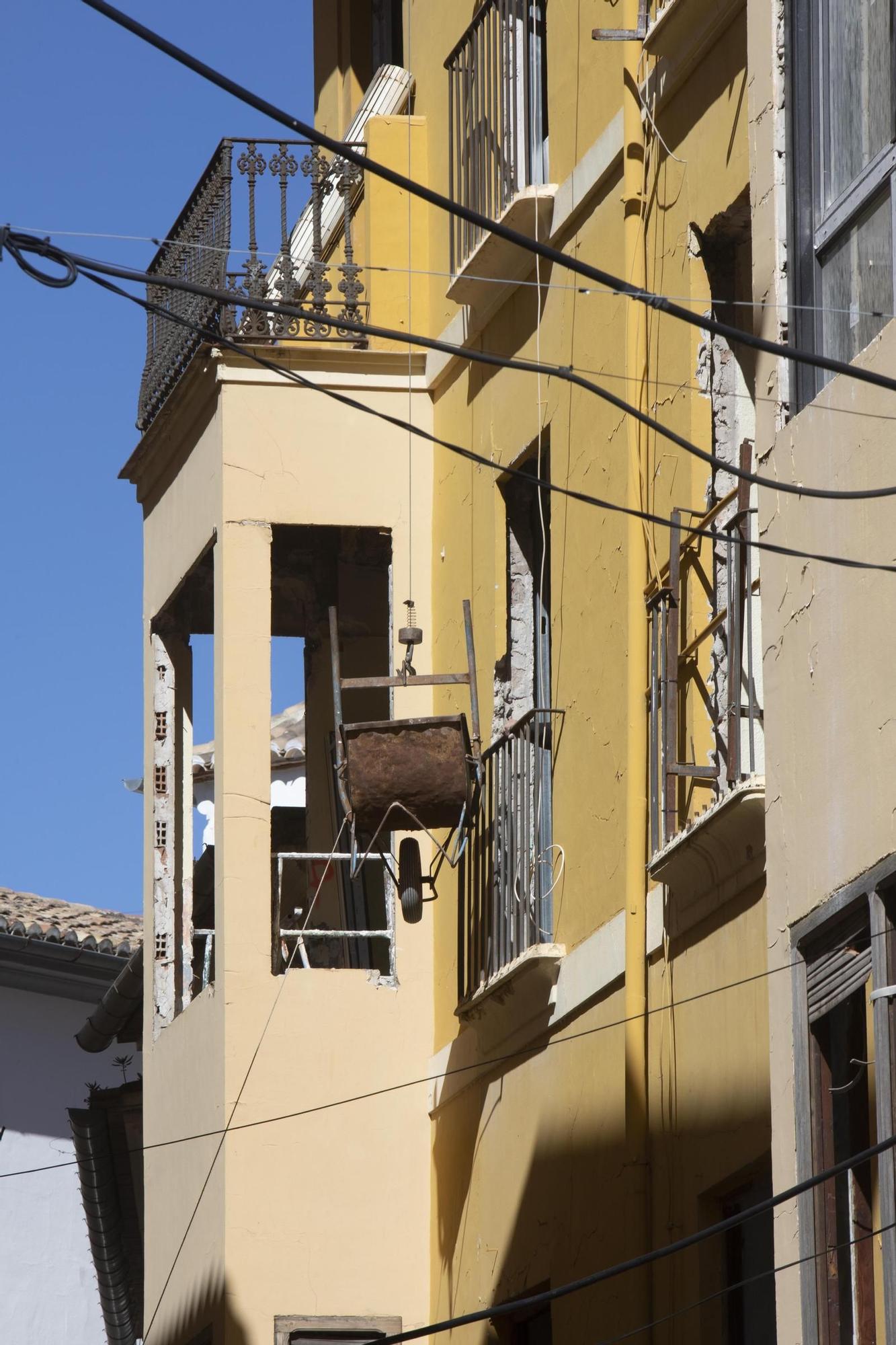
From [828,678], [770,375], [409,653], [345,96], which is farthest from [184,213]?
[828,678]

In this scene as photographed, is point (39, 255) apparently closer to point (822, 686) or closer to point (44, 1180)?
point (822, 686)

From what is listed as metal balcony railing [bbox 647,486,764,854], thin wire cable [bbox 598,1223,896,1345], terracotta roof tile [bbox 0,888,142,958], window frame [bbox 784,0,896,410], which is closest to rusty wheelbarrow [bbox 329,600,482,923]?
metal balcony railing [bbox 647,486,764,854]

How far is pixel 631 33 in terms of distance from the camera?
984 centimetres

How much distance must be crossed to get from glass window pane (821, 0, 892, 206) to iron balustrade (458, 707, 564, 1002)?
11.4 ft

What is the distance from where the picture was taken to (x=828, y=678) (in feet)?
22.8

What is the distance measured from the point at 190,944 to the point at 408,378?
3205 millimetres

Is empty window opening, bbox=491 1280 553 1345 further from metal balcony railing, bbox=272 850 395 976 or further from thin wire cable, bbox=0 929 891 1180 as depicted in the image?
metal balcony railing, bbox=272 850 395 976

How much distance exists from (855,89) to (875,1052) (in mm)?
2716

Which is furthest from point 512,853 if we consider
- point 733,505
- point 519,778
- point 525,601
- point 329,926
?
point 329,926

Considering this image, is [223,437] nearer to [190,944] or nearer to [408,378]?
[408,378]

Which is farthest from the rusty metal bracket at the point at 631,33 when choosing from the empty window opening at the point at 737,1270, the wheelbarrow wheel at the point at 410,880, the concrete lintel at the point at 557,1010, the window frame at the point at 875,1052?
→ the empty window opening at the point at 737,1270

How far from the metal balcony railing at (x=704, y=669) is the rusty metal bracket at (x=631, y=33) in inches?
80.2

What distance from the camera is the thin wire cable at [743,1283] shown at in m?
6.66

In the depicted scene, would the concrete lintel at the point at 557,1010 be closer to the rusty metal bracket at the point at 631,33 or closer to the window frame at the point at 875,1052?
the window frame at the point at 875,1052
